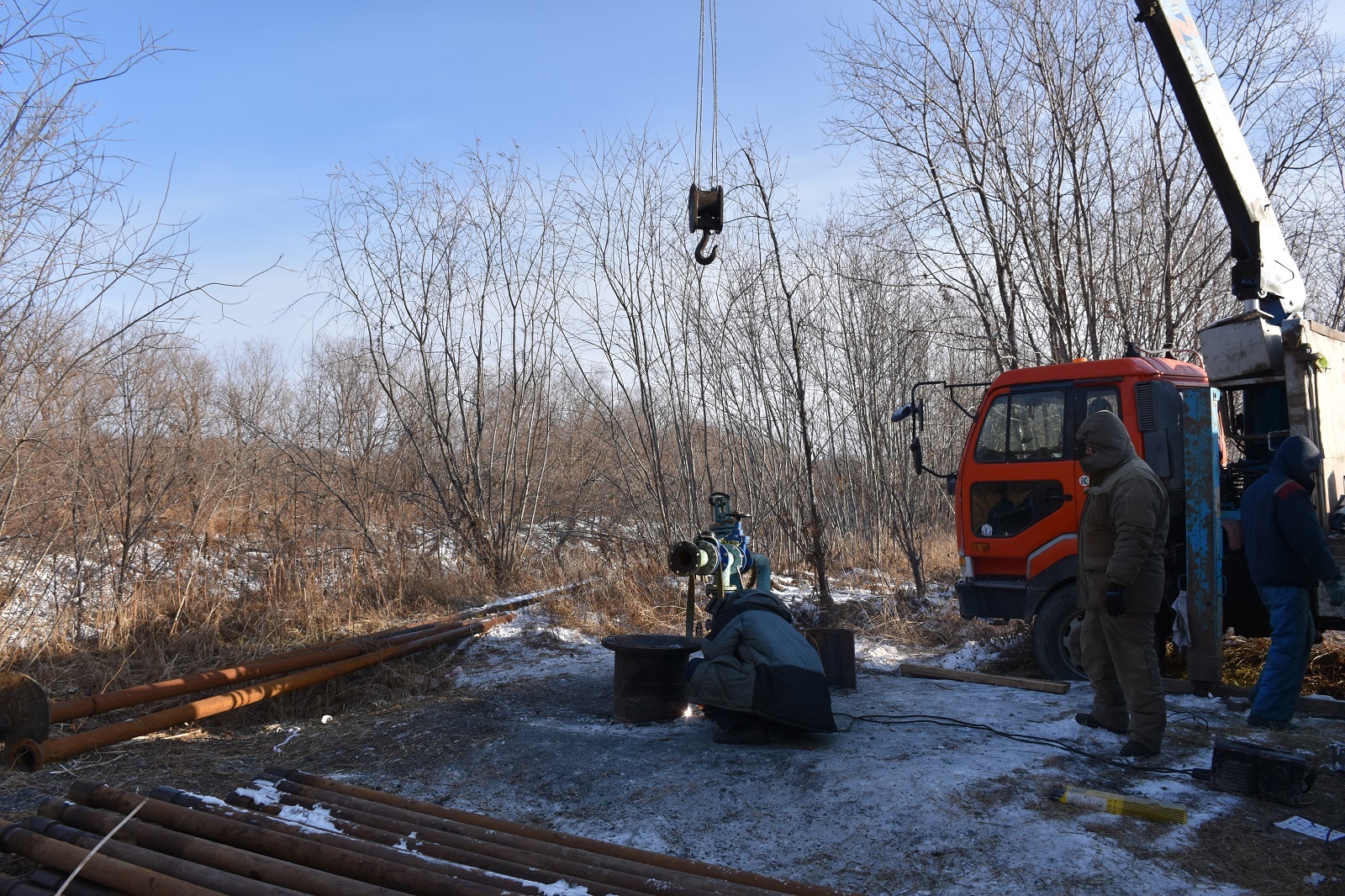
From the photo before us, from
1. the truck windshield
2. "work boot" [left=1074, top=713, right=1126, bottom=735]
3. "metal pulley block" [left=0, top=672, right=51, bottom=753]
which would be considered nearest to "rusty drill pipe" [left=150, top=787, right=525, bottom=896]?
"metal pulley block" [left=0, top=672, right=51, bottom=753]

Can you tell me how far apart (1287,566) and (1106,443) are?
130 centimetres

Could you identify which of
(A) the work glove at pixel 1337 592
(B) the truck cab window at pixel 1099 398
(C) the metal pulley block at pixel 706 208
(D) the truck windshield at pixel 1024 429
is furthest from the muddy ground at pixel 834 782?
(C) the metal pulley block at pixel 706 208

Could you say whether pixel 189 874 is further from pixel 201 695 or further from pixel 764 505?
pixel 764 505

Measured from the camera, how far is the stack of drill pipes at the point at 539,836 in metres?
3.05

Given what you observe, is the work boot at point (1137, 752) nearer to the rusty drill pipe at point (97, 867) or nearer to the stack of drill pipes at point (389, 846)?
the stack of drill pipes at point (389, 846)

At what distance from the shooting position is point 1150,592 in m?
4.86

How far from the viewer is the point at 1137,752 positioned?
4.76 metres

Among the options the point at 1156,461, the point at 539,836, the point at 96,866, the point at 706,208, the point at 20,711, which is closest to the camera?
the point at 96,866

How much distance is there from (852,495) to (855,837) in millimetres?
11805

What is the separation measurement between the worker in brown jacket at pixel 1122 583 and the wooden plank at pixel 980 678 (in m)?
1.11

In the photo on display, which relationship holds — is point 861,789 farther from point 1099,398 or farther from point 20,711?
point 20,711

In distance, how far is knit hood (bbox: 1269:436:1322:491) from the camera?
5051 millimetres

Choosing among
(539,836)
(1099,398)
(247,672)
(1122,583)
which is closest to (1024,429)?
(1099,398)

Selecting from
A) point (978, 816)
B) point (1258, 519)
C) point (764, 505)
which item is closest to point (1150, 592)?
point (1258, 519)
